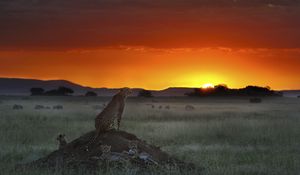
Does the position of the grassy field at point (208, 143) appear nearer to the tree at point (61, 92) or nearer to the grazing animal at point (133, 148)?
the grazing animal at point (133, 148)

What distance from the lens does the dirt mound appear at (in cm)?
1391

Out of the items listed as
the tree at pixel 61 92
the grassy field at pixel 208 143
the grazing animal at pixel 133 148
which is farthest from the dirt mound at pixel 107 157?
the tree at pixel 61 92

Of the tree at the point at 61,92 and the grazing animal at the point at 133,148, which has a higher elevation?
the tree at the point at 61,92

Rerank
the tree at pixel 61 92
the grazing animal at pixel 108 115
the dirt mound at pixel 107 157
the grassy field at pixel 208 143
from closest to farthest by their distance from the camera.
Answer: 1. the dirt mound at pixel 107 157
2. the grazing animal at pixel 108 115
3. the grassy field at pixel 208 143
4. the tree at pixel 61 92

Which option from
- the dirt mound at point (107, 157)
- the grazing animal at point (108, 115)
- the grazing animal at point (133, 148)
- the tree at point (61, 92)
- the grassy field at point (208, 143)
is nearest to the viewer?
the dirt mound at point (107, 157)

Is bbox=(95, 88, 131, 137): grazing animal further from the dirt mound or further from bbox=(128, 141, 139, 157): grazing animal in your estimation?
bbox=(128, 141, 139, 157): grazing animal

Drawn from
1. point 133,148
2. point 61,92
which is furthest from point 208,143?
point 61,92

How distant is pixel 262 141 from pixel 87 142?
10487 mm

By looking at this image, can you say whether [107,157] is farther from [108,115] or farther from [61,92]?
[61,92]

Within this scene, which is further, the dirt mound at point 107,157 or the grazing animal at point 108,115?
the grazing animal at point 108,115

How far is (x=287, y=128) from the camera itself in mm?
28250

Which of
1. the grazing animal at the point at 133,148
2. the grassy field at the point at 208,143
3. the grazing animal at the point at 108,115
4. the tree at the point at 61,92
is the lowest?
the grassy field at the point at 208,143

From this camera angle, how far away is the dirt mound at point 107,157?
45.6ft

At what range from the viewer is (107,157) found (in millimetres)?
14023
